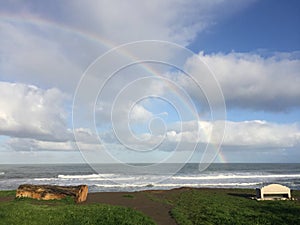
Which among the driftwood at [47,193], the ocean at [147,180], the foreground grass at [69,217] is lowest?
the foreground grass at [69,217]

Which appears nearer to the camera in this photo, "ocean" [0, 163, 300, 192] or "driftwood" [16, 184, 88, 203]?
"driftwood" [16, 184, 88, 203]

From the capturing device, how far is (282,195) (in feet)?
91.8

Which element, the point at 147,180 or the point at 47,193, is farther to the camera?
the point at 147,180

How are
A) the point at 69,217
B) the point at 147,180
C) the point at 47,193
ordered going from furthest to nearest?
the point at 147,180, the point at 47,193, the point at 69,217

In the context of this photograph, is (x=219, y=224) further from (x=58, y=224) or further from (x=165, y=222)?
(x=58, y=224)

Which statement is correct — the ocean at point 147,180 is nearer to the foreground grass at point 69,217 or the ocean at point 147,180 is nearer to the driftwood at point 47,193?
the driftwood at point 47,193

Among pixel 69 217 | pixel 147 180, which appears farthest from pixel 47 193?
pixel 147 180

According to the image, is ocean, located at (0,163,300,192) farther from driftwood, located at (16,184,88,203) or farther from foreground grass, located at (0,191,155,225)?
foreground grass, located at (0,191,155,225)

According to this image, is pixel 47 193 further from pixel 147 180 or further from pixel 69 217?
pixel 147 180

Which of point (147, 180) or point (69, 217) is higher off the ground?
point (147, 180)

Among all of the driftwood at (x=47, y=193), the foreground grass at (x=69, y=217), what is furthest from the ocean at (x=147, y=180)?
the foreground grass at (x=69, y=217)

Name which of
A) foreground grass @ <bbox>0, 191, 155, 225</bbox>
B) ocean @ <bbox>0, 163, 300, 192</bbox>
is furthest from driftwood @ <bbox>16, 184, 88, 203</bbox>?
ocean @ <bbox>0, 163, 300, 192</bbox>

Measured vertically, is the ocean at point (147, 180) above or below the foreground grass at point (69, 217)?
above

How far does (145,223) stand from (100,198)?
45.2ft
